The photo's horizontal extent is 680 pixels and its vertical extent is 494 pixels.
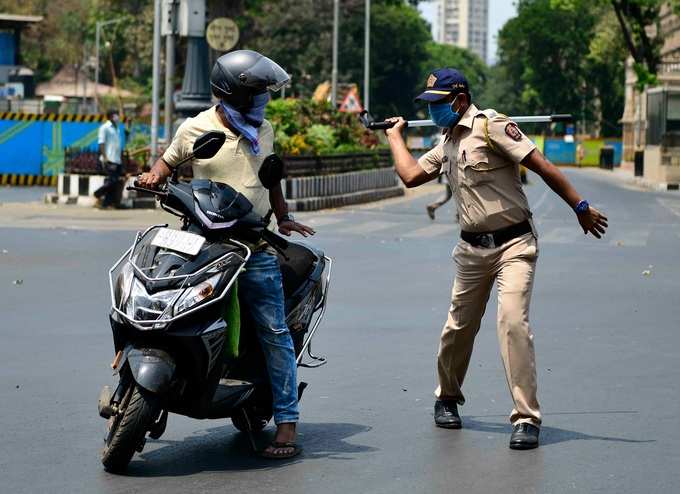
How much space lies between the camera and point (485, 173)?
21.5 ft

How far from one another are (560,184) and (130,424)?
2206mm

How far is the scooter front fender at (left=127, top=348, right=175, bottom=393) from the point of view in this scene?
5.51 m

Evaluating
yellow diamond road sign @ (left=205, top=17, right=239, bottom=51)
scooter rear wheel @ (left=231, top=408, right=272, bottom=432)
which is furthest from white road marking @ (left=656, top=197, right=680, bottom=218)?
scooter rear wheel @ (left=231, top=408, right=272, bottom=432)

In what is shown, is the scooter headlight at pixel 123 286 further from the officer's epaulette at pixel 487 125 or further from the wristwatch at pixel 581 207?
the wristwatch at pixel 581 207

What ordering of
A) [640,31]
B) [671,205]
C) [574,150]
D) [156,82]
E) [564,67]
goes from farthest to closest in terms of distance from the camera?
[564,67], [574,150], [640,31], [671,205], [156,82]

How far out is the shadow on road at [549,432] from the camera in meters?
6.55

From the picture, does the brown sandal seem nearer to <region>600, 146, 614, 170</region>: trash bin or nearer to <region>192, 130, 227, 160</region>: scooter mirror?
<region>192, 130, 227, 160</region>: scooter mirror

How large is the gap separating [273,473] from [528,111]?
109 meters

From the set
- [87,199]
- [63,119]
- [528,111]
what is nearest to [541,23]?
[528,111]

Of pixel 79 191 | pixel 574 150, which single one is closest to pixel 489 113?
pixel 79 191

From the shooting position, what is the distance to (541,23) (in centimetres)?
10062

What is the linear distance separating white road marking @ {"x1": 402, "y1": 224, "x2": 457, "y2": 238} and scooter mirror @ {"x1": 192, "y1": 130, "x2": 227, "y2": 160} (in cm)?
1384

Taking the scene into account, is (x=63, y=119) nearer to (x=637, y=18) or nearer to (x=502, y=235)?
(x=637, y=18)

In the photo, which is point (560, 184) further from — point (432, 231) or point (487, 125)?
point (432, 231)
